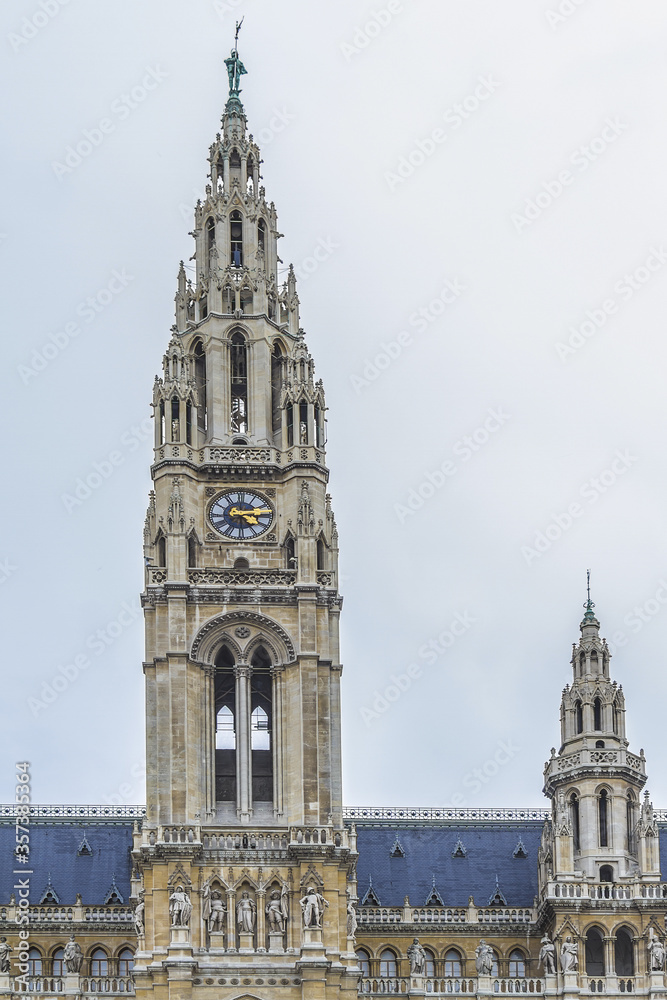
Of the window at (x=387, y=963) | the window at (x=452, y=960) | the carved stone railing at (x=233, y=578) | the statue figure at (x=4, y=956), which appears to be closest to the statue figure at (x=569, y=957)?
the window at (x=452, y=960)

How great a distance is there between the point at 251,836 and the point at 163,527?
13.6 metres

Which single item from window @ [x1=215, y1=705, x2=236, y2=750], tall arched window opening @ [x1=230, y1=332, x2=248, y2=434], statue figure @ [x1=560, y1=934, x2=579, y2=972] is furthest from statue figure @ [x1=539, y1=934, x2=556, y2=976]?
tall arched window opening @ [x1=230, y1=332, x2=248, y2=434]

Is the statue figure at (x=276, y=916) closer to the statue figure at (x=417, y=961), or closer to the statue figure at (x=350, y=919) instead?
the statue figure at (x=350, y=919)

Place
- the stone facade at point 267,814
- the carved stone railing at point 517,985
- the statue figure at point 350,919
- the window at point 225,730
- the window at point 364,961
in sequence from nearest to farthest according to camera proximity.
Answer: the stone facade at point 267,814 < the statue figure at point 350,919 < the window at point 225,730 < the carved stone railing at point 517,985 < the window at point 364,961

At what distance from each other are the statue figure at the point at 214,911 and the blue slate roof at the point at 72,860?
1273cm

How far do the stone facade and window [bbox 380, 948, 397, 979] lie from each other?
0.31 feet

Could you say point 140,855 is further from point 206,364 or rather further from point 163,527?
point 206,364

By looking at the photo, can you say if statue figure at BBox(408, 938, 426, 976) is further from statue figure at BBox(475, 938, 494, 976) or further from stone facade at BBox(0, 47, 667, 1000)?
statue figure at BBox(475, 938, 494, 976)

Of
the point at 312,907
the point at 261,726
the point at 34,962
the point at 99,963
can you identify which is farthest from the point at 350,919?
the point at 34,962

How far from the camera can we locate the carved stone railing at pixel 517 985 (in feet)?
366

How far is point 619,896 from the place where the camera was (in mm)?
113062

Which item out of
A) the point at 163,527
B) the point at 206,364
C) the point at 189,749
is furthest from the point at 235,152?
the point at 189,749

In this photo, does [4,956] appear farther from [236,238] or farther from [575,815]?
[236,238]

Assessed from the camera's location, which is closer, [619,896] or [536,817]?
[619,896]
